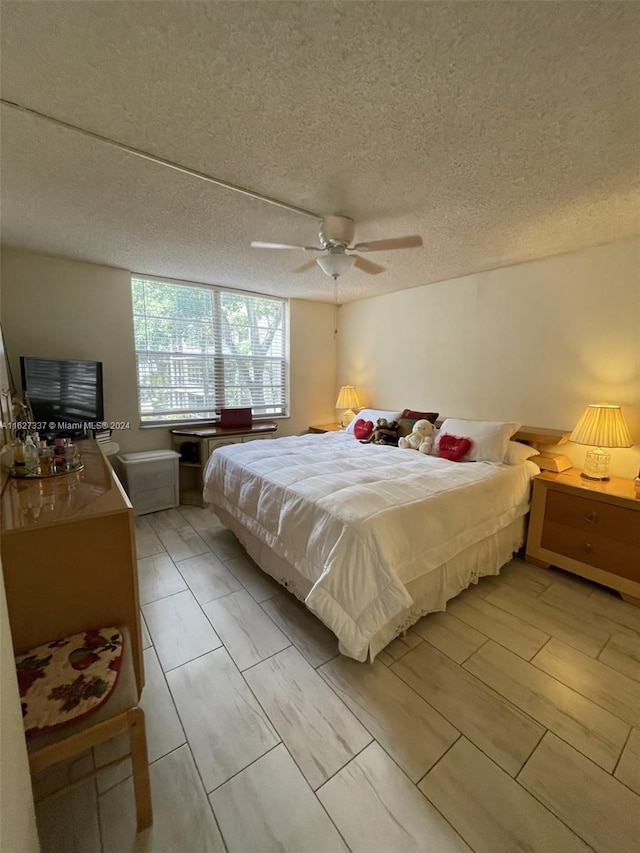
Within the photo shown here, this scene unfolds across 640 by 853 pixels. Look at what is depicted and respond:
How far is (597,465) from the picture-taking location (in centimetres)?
244

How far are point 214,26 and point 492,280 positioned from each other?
9.64 feet

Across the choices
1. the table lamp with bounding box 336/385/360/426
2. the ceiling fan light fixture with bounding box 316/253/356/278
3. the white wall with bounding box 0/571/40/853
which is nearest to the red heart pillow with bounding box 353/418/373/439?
the table lamp with bounding box 336/385/360/426

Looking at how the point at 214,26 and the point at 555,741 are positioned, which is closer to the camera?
the point at 214,26

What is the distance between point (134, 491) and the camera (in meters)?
3.21

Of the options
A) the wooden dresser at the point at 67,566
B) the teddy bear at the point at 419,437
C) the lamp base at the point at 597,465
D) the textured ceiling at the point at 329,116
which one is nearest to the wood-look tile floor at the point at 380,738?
the wooden dresser at the point at 67,566

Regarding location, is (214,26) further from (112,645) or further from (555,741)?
(555,741)

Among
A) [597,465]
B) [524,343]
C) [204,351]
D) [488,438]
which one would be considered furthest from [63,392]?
[597,465]

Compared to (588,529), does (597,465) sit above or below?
above

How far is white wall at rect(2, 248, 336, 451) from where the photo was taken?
9.39 feet

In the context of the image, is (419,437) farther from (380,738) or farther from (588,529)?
(380,738)

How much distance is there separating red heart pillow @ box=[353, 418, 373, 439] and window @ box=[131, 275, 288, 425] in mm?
1318

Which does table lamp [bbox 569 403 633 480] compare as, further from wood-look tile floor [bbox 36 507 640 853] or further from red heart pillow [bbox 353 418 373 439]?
red heart pillow [bbox 353 418 373 439]

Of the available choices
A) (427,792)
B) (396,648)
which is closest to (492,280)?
(396,648)

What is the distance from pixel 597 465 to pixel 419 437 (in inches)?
51.3
